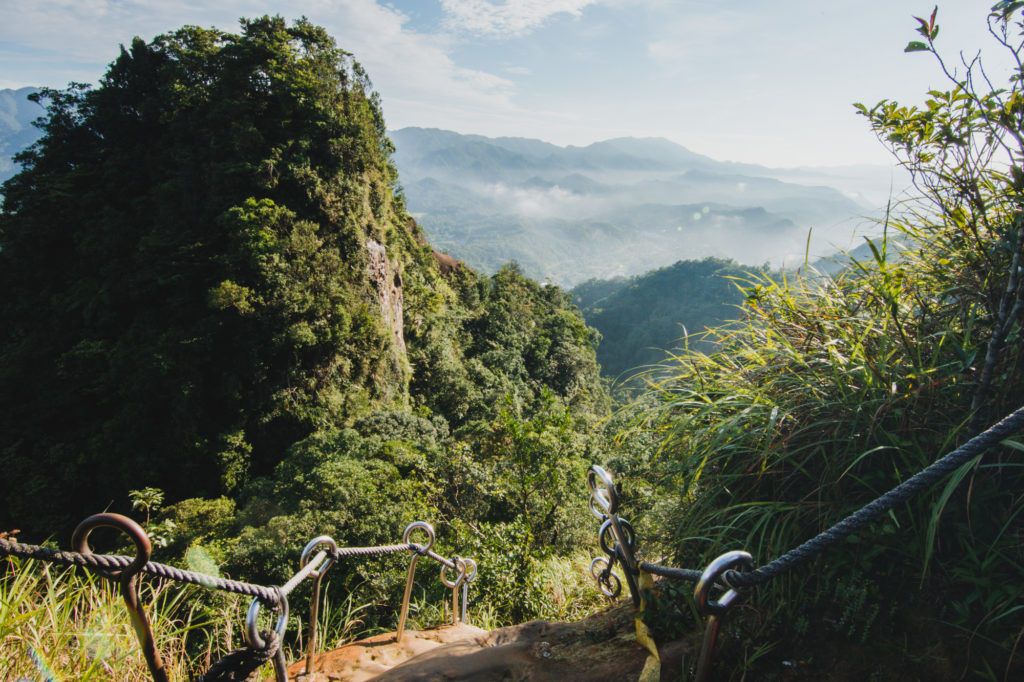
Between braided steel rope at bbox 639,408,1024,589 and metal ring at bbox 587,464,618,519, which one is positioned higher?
braided steel rope at bbox 639,408,1024,589

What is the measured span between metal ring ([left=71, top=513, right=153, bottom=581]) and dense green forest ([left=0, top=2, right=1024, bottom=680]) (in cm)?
145

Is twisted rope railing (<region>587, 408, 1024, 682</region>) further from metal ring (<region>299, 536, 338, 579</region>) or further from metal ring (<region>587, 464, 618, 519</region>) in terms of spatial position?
metal ring (<region>299, 536, 338, 579</region>)

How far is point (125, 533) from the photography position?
1105 millimetres

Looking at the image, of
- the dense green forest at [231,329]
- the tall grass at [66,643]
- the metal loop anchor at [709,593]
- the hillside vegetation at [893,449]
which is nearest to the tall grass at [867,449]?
the hillside vegetation at [893,449]

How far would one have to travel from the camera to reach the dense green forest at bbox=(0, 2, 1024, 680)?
184cm

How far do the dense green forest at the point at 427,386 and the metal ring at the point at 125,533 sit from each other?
4.74ft

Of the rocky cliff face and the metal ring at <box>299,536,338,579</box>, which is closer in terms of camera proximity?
the metal ring at <box>299,536,338,579</box>

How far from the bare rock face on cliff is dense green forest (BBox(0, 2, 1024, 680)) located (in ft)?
0.84

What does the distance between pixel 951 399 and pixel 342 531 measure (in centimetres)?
1083

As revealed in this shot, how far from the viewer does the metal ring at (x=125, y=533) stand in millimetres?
1070

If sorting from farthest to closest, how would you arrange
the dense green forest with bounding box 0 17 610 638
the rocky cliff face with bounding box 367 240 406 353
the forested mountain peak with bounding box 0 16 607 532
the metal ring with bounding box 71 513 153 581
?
the rocky cliff face with bounding box 367 240 406 353 < the forested mountain peak with bounding box 0 16 607 532 < the dense green forest with bounding box 0 17 610 638 < the metal ring with bounding box 71 513 153 581

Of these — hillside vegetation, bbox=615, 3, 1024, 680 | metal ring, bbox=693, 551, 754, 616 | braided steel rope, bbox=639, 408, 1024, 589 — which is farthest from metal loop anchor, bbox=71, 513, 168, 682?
hillside vegetation, bbox=615, 3, 1024, 680

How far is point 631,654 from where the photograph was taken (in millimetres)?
2170

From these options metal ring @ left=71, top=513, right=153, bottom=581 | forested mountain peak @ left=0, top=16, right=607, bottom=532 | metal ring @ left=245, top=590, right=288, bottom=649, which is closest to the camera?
metal ring @ left=71, top=513, right=153, bottom=581
